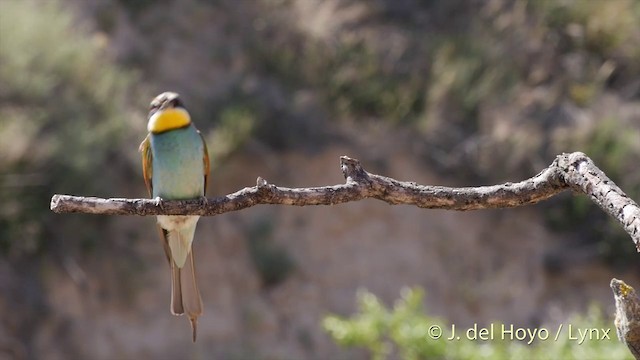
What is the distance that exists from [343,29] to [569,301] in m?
2.90

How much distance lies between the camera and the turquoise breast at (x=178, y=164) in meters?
3.50

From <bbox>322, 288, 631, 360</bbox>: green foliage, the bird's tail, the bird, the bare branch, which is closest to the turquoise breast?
the bird

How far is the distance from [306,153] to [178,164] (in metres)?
3.94

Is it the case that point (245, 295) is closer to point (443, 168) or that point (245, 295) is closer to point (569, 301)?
point (443, 168)

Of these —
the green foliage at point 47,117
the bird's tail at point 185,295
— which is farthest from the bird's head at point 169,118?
the green foliage at point 47,117

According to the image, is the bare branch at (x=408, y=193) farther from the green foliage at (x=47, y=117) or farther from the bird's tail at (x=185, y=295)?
the green foliage at (x=47, y=117)

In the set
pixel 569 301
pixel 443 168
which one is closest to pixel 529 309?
pixel 569 301

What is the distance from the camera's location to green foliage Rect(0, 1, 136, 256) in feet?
20.3

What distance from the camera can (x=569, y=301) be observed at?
741 cm

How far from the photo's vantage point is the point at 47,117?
6.51 m

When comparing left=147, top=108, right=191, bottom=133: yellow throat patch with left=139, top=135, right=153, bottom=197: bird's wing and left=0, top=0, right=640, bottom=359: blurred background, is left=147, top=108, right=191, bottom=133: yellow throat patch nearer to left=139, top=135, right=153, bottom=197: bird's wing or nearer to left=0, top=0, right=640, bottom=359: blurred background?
left=139, top=135, right=153, bottom=197: bird's wing

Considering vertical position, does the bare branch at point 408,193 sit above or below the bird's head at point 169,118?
below

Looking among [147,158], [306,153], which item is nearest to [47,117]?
[306,153]

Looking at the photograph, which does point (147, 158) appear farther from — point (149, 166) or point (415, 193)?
point (415, 193)
